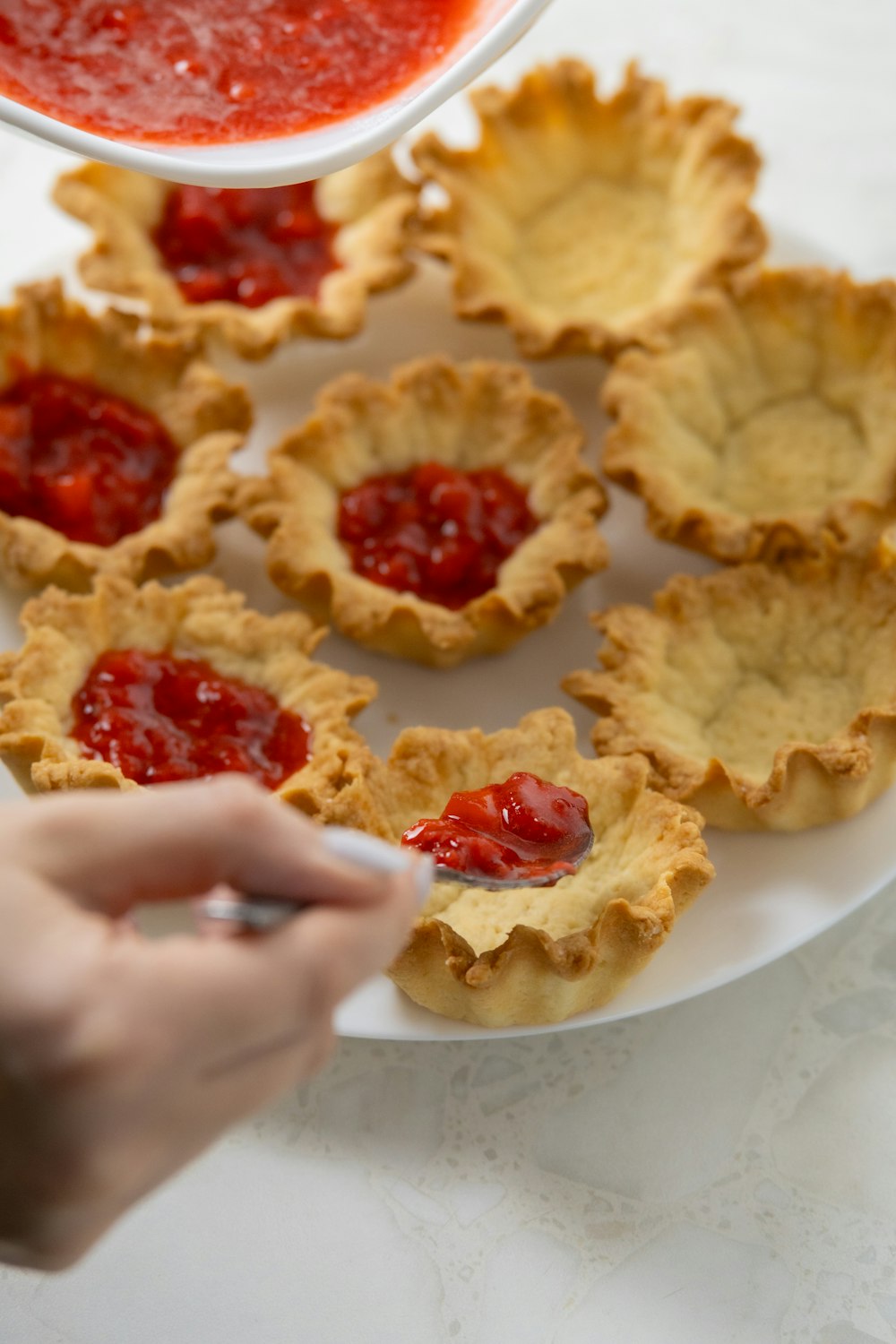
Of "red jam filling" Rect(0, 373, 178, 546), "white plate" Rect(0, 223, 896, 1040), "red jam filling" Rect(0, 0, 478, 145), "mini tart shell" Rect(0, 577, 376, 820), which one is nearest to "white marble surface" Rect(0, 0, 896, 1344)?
"white plate" Rect(0, 223, 896, 1040)

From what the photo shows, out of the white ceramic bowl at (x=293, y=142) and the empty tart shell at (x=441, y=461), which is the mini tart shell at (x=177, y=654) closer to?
the empty tart shell at (x=441, y=461)

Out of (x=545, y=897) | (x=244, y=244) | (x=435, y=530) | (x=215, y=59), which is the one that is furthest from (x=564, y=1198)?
(x=244, y=244)

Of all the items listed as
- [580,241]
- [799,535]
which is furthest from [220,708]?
[580,241]

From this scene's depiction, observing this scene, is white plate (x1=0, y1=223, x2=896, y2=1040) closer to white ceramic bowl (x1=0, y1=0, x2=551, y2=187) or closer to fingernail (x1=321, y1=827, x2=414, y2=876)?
white ceramic bowl (x1=0, y1=0, x2=551, y2=187)

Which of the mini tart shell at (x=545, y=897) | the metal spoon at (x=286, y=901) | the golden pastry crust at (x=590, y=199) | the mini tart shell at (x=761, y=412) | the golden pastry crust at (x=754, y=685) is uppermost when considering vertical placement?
the golden pastry crust at (x=590, y=199)

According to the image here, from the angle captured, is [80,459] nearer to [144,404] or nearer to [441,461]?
[144,404]

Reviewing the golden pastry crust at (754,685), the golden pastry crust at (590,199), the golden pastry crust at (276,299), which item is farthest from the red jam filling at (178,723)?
the golden pastry crust at (590,199)
